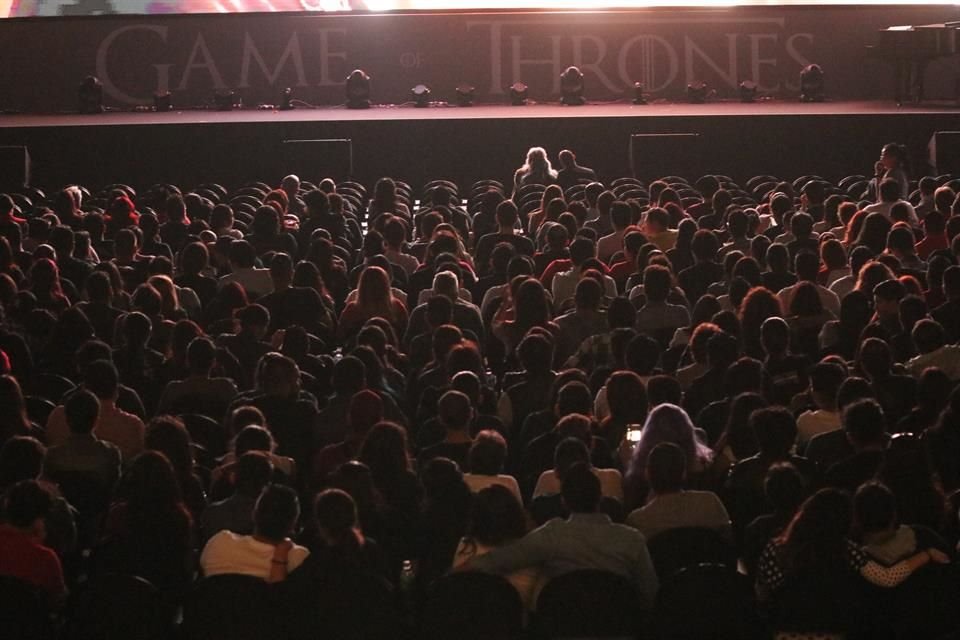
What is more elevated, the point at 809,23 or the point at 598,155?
the point at 809,23

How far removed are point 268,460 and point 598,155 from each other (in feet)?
44.7

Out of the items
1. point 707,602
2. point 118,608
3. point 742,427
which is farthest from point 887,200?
point 118,608

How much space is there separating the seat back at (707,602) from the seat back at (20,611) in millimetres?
2219

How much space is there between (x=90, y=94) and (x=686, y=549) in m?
18.5

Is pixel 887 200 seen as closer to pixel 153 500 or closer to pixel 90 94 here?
pixel 153 500

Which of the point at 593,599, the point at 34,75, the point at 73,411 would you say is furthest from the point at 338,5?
the point at 593,599

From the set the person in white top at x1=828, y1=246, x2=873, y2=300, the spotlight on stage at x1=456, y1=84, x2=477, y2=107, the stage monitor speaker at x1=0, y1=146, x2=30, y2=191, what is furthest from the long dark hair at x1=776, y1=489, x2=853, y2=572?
Result: the spotlight on stage at x1=456, y1=84, x2=477, y2=107

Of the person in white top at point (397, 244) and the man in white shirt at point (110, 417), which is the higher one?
the person in white top at point (397, 244)

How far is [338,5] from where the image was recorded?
24.3m

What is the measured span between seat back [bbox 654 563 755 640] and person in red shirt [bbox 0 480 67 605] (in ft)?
7.74

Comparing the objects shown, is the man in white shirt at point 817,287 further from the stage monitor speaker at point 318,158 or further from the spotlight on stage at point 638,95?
the spotlight on stage at point 638,95

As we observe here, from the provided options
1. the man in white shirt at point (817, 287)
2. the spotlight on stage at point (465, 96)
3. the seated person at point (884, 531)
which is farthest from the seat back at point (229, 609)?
the spotlight on stage at point (465, 96)

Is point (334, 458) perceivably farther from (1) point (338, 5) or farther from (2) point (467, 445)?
(1) point (338, 5)

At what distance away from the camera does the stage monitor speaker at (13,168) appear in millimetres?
18297
